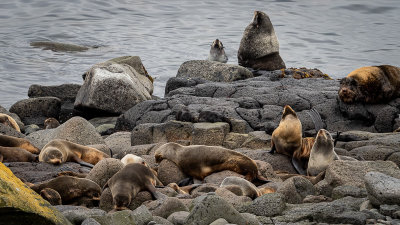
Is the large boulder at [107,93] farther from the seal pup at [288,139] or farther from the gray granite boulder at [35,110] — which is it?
the seal pup at [288,139]

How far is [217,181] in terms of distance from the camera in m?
9.87

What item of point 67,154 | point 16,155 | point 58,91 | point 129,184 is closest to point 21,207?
point 129,184

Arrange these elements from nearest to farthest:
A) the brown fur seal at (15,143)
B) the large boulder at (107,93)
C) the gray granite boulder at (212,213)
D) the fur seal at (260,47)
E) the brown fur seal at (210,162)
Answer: the gray granite boulder at (212,213) < the brown fur seal at (210,162) < the brown fur seal at (15,143) < the large boulder at (107,93) < the fur seal at (260,47)

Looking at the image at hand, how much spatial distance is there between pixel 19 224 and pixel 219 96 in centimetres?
1406

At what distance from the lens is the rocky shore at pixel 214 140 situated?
6047mm

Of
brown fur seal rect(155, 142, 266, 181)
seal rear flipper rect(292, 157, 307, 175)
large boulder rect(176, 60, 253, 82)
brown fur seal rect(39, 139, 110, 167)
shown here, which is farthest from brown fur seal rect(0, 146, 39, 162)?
large boulder rect(176, 60, 253, 82)

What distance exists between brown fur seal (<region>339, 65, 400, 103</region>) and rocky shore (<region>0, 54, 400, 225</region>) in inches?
9.5

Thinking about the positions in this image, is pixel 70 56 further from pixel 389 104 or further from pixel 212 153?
pixel 212 153

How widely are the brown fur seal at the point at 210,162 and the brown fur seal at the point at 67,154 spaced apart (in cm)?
176

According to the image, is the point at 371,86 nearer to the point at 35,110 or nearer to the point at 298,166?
the point at 298,166

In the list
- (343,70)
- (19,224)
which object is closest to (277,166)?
(19,224)

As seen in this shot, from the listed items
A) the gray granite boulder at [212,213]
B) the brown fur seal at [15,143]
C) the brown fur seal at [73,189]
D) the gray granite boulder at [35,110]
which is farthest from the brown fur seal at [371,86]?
the gray granite boulder at [212,213]

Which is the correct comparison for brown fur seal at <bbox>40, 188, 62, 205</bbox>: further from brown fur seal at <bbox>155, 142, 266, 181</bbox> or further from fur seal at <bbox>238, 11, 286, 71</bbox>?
fur seal at <bbox>238, 11, 286, 71</bbox>

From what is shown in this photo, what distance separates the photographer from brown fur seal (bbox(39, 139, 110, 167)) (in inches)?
424
